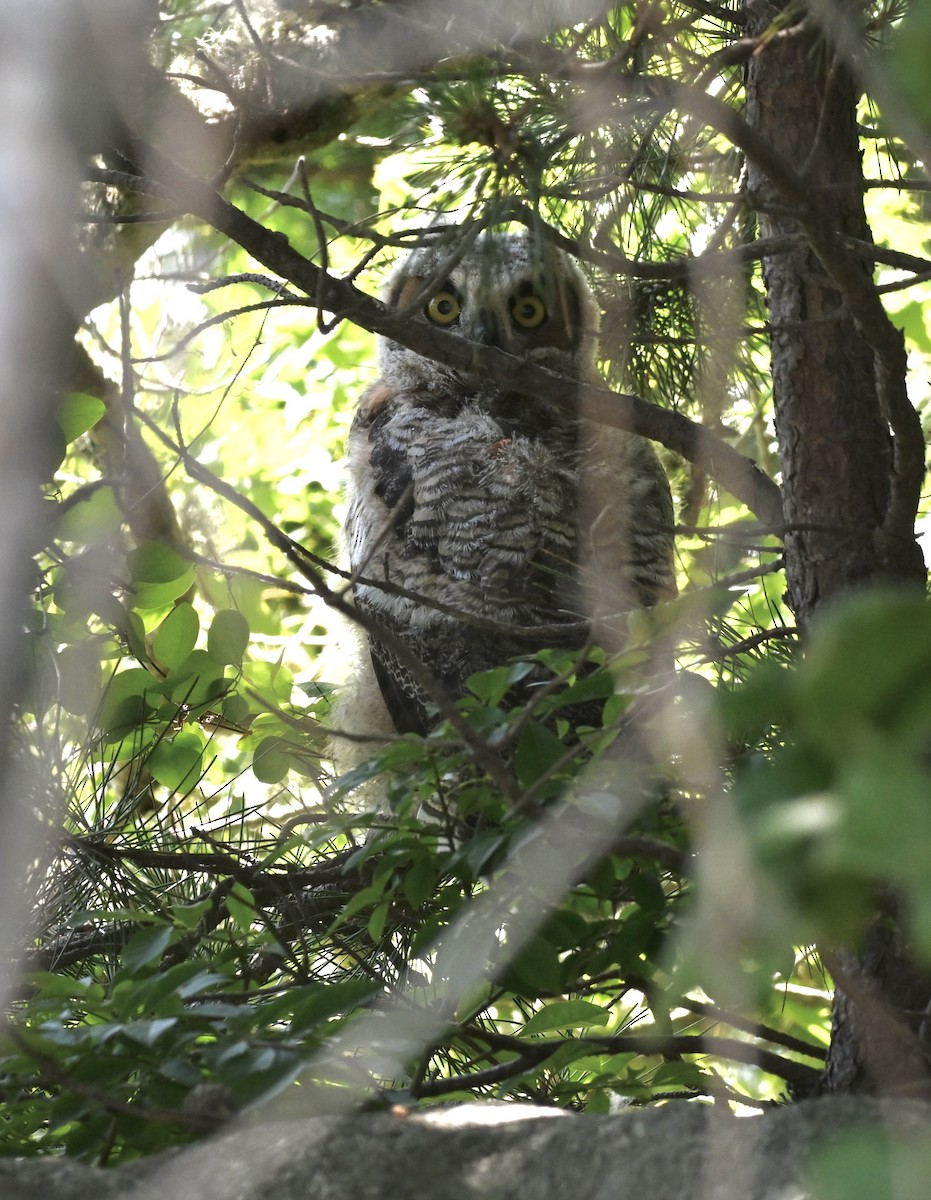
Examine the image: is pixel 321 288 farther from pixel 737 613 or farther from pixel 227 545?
pixel 227 545

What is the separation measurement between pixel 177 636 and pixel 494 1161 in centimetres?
112

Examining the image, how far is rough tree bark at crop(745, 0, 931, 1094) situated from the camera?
150 cm

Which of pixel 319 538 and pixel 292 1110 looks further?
pixel 319 538

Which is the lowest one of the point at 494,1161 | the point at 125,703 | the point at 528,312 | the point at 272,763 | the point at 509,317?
the point at 494,1161

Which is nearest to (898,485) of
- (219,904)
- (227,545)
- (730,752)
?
A: (730,752)

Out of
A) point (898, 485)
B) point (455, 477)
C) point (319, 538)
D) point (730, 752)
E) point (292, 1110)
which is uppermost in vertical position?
point (319, 538)

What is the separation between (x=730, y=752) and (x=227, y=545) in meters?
1.91

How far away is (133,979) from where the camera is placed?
128 cm

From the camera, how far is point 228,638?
1986 millimetres

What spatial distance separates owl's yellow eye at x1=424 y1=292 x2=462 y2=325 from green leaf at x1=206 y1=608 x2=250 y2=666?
1.74 meters

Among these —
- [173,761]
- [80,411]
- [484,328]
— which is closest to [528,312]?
[484,328]

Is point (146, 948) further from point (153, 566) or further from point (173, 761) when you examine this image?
point (173, 761)


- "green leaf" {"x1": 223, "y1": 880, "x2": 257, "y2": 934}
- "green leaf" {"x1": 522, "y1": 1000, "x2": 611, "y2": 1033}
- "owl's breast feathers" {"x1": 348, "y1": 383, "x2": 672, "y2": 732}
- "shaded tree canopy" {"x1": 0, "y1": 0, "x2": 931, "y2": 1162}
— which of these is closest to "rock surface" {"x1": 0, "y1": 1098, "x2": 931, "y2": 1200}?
"shaded tree canopy" {"x1": 0, "y1": 0, "x2": 931, "y2": 1162}

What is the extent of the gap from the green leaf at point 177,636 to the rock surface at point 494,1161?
3.15 feet
